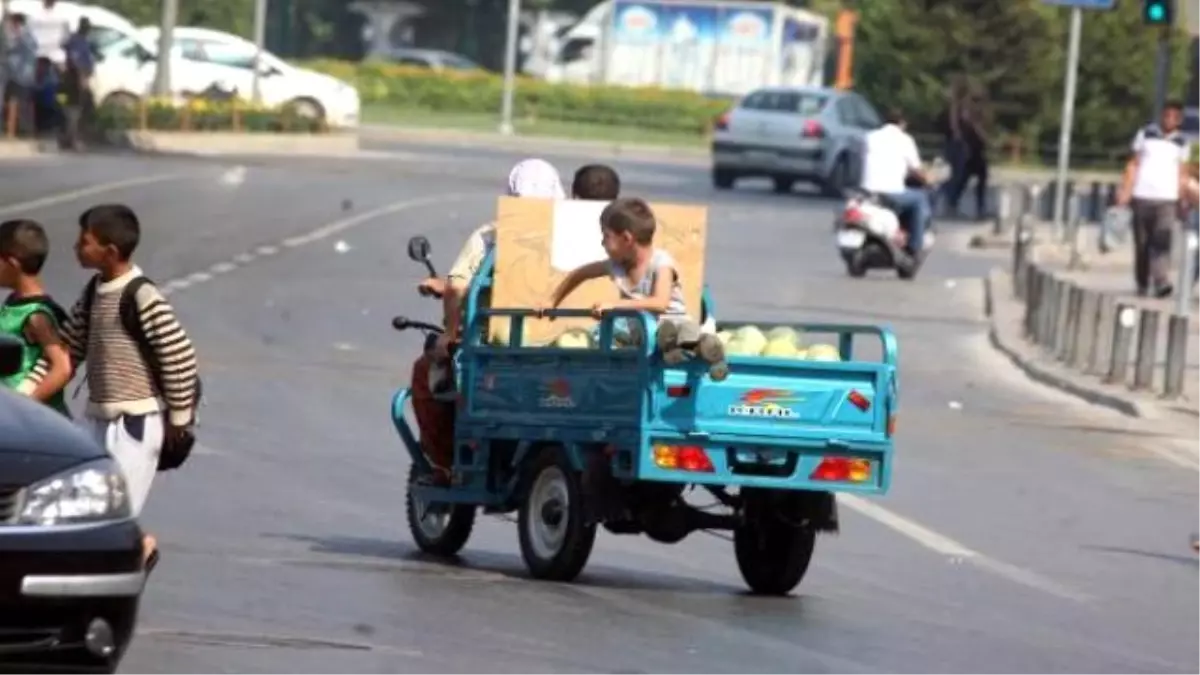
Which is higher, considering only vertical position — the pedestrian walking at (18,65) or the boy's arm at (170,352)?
the boy's arm at (170,352)

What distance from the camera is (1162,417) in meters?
21.9

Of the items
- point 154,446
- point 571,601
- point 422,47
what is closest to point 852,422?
point 571,601

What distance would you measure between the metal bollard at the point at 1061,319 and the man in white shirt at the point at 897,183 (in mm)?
8407

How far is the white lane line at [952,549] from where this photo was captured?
1339 centimetres

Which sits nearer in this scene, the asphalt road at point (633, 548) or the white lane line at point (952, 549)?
the asphalt road at point (633, 548)

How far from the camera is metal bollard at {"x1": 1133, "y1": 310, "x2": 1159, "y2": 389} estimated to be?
75.9 feet

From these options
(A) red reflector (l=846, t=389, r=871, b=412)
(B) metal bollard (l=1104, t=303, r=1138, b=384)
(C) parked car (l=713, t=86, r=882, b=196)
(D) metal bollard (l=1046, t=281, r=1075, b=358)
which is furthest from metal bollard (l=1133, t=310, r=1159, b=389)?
(C) parked car (l=713, t=86, r=882, b=196)

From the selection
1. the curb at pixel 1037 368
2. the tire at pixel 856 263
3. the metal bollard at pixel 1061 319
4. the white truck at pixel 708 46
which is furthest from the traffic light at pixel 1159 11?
the white truck at pixel 708 46

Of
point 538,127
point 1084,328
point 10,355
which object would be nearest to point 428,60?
point 538,127

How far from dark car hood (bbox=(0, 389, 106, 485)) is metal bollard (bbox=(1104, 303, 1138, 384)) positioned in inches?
610

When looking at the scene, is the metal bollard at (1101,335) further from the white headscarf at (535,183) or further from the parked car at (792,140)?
the parked car at (792,140)

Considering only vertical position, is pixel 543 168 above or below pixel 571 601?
above

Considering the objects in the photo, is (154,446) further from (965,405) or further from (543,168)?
(965,405)

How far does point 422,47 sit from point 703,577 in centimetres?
10724
